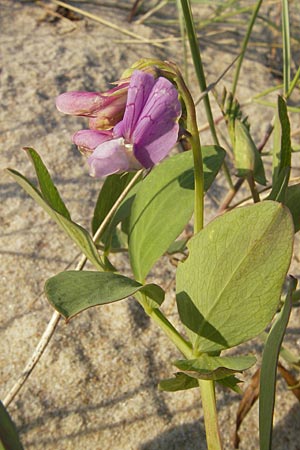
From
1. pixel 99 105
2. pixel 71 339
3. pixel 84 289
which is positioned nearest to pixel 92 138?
pixel 99 105

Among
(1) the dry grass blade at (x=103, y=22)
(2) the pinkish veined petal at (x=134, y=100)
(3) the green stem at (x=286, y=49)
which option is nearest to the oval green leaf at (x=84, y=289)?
(2) the pinkish veined petal at (x=134, y=100)

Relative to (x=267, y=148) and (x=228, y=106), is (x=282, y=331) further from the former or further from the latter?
(x=267, y=148)

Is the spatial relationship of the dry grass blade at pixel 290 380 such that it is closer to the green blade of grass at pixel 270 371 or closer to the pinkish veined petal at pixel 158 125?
the green blade of grass at pixel 270 371

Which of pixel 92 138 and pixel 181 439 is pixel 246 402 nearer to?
pixel 181 439

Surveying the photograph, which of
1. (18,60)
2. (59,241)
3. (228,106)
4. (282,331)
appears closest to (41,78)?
(18,60)

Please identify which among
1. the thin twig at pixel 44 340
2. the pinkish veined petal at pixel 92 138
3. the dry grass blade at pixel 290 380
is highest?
the pinkish veined petal at pixel 92 138

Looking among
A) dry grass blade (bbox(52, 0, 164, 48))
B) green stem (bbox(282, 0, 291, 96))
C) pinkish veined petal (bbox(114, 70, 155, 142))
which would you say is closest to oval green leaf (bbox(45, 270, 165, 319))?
pinkish veined petal (bbox(114, 70, 155, 142))
